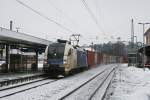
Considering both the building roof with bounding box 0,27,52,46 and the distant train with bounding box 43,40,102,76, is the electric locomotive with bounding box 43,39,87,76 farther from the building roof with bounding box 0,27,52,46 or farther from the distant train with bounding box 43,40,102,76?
the building roof with bounding box 0,27,52,46

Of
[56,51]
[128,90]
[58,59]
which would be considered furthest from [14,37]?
[128,90]

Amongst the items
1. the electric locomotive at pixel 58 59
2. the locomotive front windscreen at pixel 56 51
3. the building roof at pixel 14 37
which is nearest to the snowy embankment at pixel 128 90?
the electric locomotive at pixel 58 59

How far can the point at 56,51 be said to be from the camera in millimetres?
26703

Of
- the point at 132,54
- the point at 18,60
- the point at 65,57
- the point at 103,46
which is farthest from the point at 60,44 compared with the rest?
the point at 103,46

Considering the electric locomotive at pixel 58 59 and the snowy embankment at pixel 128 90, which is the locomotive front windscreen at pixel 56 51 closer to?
the electric locomotive at pixel 58 59

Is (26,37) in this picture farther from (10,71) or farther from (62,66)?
(10,71)

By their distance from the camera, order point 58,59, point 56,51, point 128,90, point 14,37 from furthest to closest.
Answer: point 56,51 → point 58,59 → point 14,37 → point 128,90

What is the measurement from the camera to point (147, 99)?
38.7ft

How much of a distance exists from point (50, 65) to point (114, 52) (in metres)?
109

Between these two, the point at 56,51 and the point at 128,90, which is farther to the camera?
the point at 56,51

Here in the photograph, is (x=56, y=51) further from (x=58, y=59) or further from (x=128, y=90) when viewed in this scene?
(x=128, y=90)

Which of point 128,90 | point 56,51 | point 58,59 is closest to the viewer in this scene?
point 128,90

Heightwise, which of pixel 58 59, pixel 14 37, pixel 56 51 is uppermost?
pixel 14 37

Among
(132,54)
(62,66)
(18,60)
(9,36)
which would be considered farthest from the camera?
(132,54)
